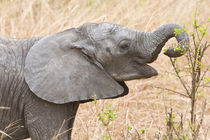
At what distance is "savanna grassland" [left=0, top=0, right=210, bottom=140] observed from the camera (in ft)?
19.3

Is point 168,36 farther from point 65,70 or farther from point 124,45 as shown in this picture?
point 65,70

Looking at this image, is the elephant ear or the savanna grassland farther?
the savanna grassland

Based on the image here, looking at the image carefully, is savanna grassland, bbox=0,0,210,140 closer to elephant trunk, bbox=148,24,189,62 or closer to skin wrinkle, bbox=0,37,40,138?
skin wrinkle, bbox=0,37,40,138

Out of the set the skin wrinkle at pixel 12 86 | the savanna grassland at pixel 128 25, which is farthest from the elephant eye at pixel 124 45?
the savanna grassland at pixel 128 25

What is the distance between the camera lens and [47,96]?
3.99 meters

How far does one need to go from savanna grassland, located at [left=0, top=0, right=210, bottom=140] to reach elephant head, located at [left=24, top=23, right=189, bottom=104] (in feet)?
4.25

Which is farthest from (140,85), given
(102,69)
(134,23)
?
(102,69)

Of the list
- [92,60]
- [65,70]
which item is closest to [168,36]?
[92,60]

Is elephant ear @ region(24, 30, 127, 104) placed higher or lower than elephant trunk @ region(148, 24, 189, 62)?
lower

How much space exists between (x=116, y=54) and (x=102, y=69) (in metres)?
0.16

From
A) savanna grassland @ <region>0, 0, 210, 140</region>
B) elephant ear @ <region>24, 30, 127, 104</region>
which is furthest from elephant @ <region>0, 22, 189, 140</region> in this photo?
savanna grassland @ <region>0, 0, 210, 140</region>

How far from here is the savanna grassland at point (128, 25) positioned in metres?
5.89

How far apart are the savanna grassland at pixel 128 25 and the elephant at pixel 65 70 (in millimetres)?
1289

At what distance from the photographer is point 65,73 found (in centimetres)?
408
